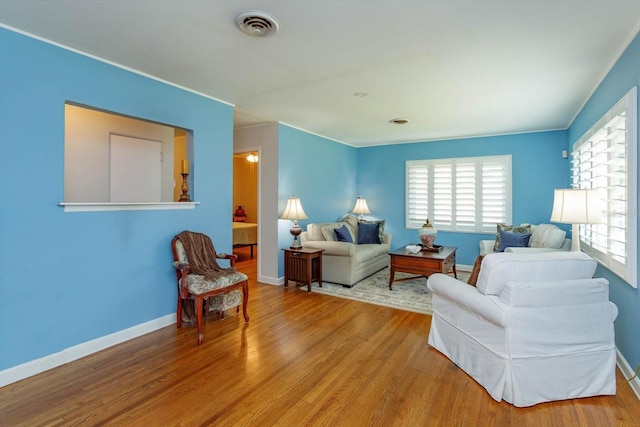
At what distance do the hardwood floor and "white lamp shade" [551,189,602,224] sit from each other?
1252 mm

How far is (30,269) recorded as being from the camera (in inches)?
96.0

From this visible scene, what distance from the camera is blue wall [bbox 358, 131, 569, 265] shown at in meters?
5.51

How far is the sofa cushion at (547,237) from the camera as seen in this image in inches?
175

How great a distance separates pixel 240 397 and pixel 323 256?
9.79 ft

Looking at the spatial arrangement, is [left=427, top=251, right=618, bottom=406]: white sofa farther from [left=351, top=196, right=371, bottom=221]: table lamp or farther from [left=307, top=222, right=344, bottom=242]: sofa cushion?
[left=351, top=196, right=371, bottom=221]: table lamp

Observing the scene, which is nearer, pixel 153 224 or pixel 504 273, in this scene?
pixel 504 273

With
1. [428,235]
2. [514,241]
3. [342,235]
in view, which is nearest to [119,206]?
[342,235]

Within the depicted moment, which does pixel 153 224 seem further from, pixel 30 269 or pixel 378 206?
pixel 378 206

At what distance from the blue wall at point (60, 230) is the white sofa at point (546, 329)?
9.78ft

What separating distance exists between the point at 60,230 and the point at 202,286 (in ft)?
3.94

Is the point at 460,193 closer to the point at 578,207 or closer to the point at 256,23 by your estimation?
the point at 578,207

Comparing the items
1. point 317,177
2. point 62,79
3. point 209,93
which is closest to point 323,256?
point 317,177

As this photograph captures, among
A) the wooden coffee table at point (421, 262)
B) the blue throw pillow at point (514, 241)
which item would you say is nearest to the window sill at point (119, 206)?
the wooden coffee table at point (421, 262)

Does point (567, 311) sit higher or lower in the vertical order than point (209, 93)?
lower
